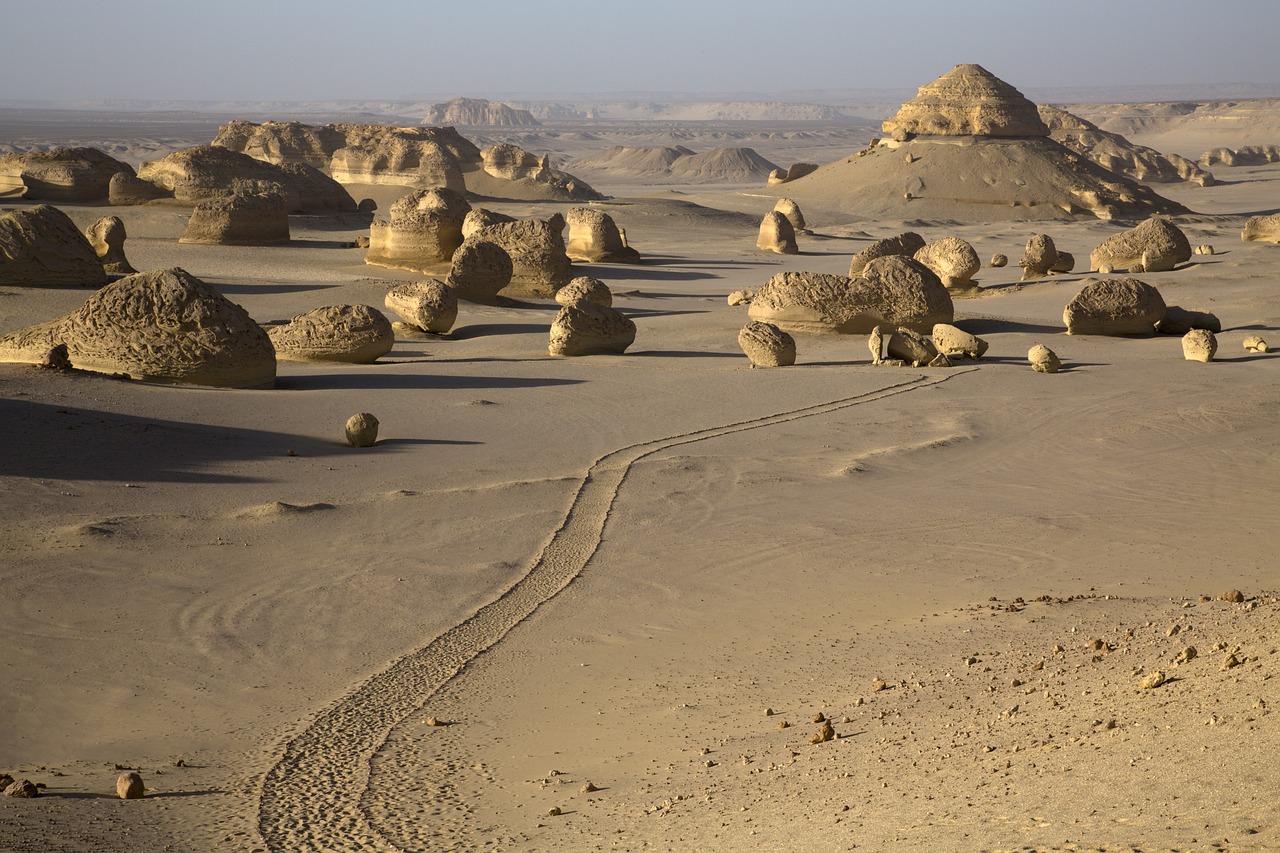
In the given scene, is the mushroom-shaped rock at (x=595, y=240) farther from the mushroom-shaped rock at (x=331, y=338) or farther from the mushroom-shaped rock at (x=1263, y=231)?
the mushroom-shaped rock at (x=1263, y=231)

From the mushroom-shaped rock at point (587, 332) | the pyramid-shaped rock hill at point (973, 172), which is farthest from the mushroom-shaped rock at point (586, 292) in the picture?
the pyramid-shaped rock hill at point (973, 172)

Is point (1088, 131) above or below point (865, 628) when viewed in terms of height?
above

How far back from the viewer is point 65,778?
464 centimetres

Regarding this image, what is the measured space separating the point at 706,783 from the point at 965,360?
34.7 feet

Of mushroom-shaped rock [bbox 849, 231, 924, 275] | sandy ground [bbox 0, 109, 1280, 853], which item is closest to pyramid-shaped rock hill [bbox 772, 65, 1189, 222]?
mushroom-shaped rock [bbox 849, 231, 924, 275]

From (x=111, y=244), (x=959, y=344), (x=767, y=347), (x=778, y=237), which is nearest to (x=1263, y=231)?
(x=778, y=237)

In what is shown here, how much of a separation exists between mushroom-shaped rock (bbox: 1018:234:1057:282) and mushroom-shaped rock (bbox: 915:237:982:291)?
2.53 metres

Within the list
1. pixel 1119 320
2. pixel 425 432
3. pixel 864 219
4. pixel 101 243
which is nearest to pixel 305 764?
pixel 425 432

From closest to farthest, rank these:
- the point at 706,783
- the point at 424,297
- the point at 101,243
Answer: the point at 706,783 < the point at 424,297 < the point at 101,243

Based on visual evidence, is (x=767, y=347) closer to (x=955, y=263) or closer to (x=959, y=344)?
(x=959, y=344)

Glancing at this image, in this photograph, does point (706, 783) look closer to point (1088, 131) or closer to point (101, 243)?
point (101, 243)

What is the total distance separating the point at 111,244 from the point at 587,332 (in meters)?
A: 10.2

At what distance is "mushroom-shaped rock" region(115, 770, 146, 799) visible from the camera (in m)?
4.44

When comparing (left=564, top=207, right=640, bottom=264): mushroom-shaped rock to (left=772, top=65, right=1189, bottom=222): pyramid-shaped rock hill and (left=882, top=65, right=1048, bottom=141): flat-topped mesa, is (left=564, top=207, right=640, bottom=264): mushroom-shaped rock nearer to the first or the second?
(left=772, top=65, right=1189, bottom=222): pyramid-shaped rock hill
